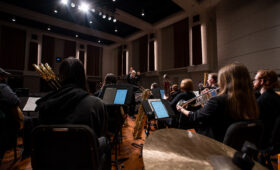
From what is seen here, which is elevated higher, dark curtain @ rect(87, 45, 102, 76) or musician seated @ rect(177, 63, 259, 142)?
dark curtain @ rect(87, 45, 102, 76)

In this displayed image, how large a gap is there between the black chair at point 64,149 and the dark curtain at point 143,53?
8841mm

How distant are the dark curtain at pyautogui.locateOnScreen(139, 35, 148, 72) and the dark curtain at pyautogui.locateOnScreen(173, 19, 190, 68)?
2177 millimetres

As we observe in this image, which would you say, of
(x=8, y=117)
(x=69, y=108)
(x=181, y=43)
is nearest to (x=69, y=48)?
(x=181, y=43)

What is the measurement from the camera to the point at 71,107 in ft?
3.32

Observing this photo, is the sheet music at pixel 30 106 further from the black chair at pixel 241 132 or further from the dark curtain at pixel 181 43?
the dark curtain at pixel 181 43

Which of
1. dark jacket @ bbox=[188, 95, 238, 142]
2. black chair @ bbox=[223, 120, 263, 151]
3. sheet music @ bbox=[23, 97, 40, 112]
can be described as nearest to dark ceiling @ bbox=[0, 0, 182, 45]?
sheet music @ bbox=[23, 97, 40, 112]

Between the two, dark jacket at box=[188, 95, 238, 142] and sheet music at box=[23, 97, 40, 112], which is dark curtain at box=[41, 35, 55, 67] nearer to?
sheet music at box=[23, 97, 40, 112]

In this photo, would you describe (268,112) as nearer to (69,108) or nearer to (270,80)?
(270,80)

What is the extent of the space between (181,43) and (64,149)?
797 cm

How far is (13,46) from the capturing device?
853 cm

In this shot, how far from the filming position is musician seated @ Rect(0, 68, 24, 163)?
6.29 feet

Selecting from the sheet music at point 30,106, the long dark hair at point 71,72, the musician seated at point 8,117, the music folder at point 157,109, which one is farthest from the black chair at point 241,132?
the sheet music at point 30,106

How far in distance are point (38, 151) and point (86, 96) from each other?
1.54ft

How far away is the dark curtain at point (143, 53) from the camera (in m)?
9.55
